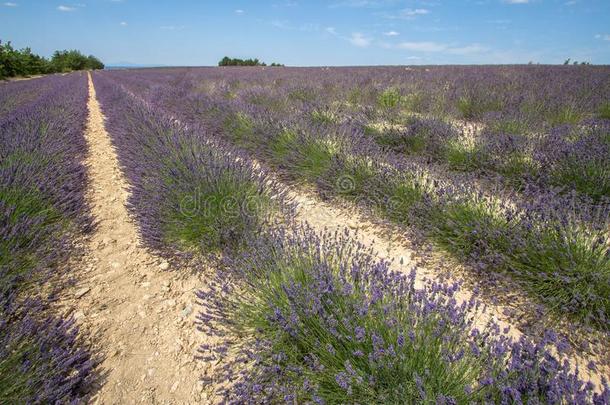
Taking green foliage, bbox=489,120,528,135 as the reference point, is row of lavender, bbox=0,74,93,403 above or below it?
below

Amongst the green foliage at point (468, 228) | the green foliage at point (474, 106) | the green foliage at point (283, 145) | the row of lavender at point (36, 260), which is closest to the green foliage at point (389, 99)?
the green foliage at point (474, 106)

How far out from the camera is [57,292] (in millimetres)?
2273

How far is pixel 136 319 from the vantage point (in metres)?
2.12

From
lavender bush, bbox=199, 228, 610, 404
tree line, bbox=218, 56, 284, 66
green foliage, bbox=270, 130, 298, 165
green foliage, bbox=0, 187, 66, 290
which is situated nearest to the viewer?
lavender bush, bbox=199, 228, 610, 404

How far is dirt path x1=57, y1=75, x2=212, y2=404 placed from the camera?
1.68m

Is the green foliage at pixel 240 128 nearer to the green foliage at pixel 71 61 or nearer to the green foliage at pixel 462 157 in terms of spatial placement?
the green foliage at pixel 462 157

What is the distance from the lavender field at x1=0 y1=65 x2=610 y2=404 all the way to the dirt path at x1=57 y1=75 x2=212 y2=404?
0.01 m

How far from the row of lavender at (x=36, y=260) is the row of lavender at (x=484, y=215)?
250 centimetres

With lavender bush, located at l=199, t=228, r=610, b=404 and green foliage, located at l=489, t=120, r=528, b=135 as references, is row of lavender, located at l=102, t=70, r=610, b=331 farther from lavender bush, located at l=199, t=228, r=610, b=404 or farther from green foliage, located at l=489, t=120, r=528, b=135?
green foliage, located at l=489, t=120, r=528, b=135

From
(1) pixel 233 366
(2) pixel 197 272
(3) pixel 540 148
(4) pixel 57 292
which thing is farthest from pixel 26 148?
(3) pixel 540 148

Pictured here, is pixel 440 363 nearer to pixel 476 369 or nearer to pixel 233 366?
pixel 476 369

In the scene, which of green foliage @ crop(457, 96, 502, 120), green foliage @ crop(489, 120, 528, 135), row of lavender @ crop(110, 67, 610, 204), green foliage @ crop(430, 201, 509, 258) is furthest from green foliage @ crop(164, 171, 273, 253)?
green foliage @ crop(457, 96, 502, 120)

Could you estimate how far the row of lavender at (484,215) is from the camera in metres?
1.93

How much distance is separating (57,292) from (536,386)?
2.81m
